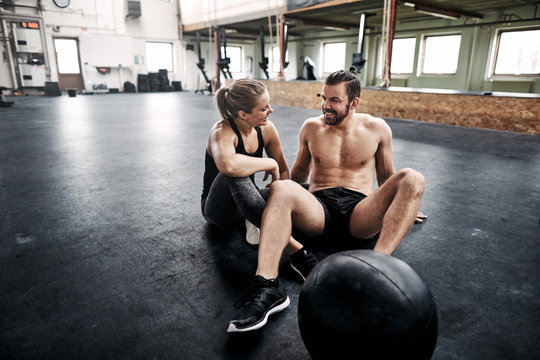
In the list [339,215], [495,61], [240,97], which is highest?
[495,61]

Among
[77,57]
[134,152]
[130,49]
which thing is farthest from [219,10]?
[134,152]

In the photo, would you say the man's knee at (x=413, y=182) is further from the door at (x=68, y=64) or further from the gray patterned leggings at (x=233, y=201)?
the door at (x=68, y=64)

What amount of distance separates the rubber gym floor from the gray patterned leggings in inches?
7.1

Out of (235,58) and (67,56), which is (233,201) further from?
(235,58)

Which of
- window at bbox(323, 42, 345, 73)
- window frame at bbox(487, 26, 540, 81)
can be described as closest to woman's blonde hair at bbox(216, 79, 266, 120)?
window frame at bbox(487, 26, 540, 81)

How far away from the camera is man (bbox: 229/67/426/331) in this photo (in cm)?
135

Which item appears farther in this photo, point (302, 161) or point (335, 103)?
point (302, 161)

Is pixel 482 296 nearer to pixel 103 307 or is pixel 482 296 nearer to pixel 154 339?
pixel 154 339

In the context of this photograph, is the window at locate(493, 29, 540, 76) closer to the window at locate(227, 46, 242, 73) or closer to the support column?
the support column

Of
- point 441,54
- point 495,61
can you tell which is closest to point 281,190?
point 495,61

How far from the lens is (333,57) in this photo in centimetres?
1469

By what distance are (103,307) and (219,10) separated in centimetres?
1229

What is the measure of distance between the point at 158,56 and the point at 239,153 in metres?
15.8

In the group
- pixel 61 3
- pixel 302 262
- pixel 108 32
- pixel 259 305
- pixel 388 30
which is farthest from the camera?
pixel 108 32
